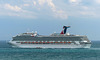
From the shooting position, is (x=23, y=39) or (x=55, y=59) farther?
(x=23, y=39)

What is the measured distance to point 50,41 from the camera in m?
92.4

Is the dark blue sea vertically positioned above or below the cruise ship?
below

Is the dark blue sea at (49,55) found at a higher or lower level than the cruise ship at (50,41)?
lower

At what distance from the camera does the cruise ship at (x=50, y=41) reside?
9181 cm

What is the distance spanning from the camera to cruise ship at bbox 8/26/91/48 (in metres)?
91.8

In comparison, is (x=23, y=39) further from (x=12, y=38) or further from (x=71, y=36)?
(x=71, y=36)

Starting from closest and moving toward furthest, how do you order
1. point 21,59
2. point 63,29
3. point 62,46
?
point 21,59
point 62,46
point 63,29

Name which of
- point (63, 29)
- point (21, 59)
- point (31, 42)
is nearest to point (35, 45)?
point (31, 42)

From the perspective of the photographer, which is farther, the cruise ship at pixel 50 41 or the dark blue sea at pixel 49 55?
the cruise ship at pixel 50 41

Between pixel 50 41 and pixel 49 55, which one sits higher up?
pixel 50 41

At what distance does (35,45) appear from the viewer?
302ft

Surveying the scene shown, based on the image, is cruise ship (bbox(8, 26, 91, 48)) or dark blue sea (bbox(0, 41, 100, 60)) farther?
cruise ship (bbox(8, 26, 91, 48))

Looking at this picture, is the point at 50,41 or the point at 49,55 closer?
the point at 49,55

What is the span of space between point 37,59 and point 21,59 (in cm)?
392
